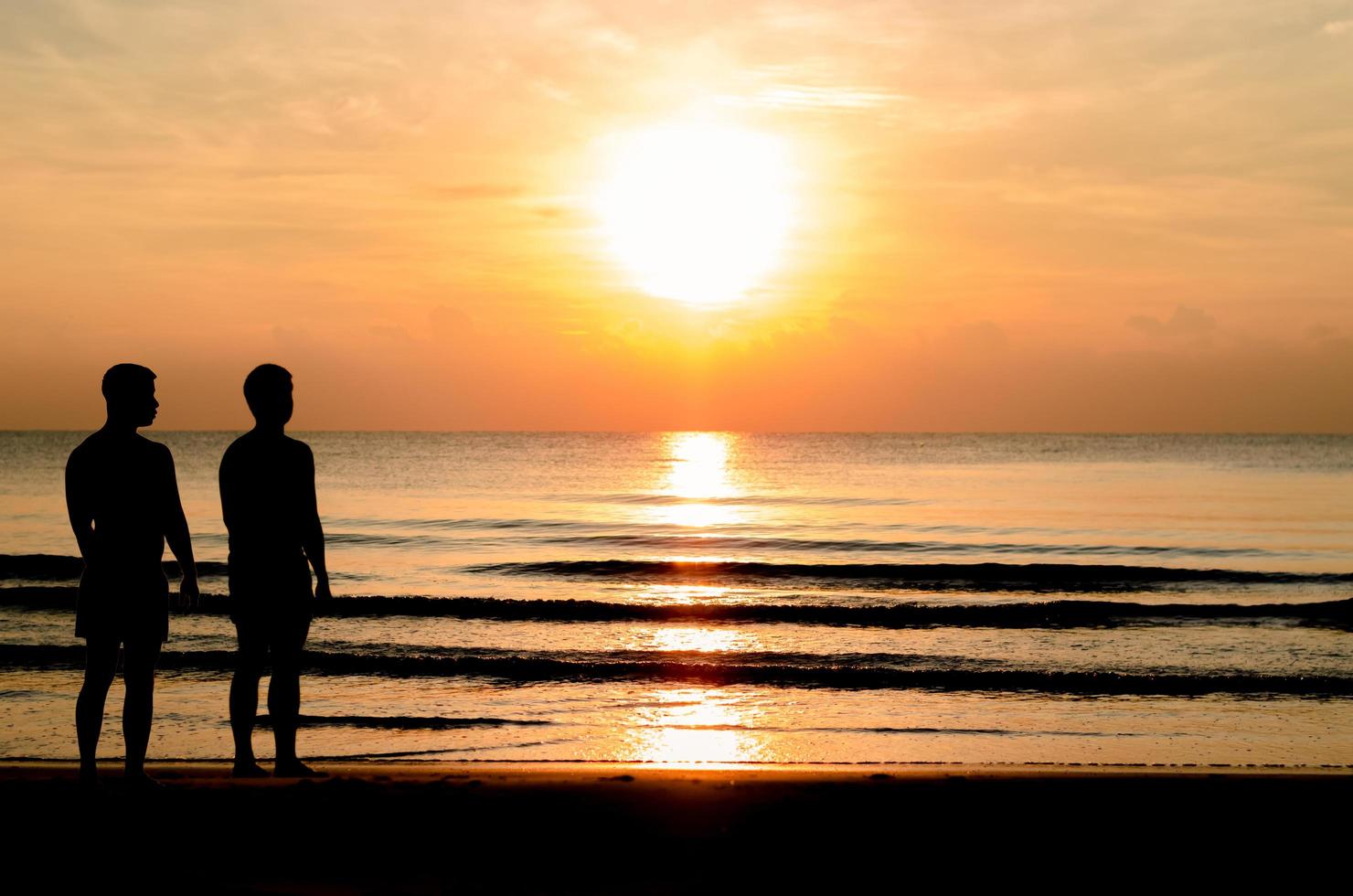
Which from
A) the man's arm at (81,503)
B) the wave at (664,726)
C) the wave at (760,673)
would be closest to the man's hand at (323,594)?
the man's arm at (81,503)

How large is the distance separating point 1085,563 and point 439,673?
16645 millimetres

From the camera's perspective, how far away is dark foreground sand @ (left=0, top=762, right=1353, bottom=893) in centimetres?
470

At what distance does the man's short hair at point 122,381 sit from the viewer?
5.33 meters

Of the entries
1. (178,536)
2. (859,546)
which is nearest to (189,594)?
(178,536)

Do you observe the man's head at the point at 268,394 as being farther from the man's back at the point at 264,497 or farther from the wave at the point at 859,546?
the wave at the point at 859,546

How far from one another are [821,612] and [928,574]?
239 inches

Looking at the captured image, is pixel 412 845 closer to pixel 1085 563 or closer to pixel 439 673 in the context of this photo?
pixel 439 673

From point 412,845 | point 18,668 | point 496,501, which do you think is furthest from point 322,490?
point 412,845

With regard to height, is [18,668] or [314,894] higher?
[18,668]

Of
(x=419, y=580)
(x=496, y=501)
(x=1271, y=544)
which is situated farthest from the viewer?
(x=496, y=501)

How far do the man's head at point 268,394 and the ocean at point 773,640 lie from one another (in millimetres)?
3843

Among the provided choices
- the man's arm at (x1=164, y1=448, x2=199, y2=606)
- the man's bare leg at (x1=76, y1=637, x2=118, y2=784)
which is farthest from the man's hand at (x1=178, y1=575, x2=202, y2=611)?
the man's bare leg at (x1=76, y1=637, x2=118, y2=784)

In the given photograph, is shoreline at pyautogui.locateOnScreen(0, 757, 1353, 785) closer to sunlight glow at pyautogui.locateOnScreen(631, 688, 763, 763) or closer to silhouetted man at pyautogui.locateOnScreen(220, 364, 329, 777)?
sunlight glow at pyautogui.locateOnScreen(631, 688, 763, 763)

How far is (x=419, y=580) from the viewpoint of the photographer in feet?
67.4
